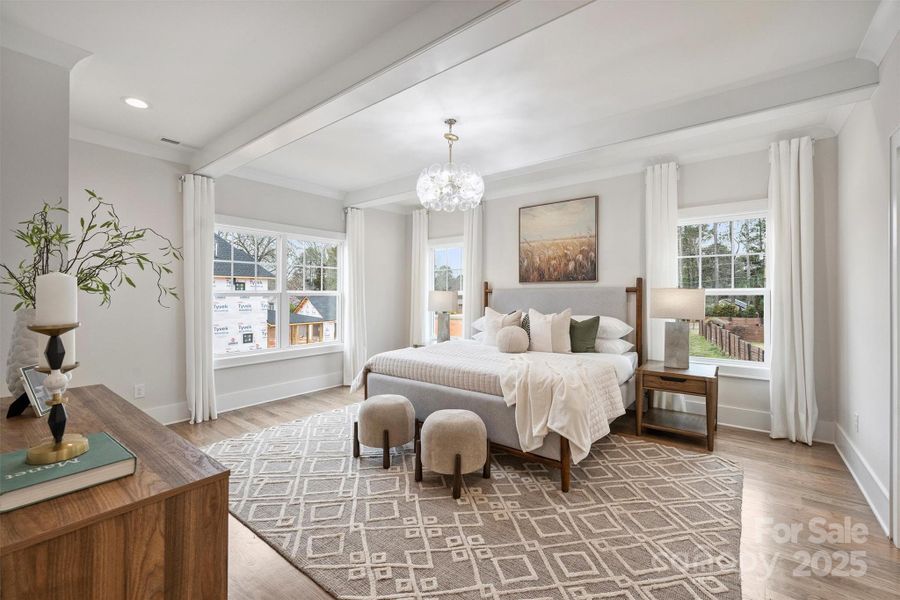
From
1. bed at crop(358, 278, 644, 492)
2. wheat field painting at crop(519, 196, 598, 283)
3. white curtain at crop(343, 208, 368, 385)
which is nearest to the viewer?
bed at crop(358, 278, 644, 492)

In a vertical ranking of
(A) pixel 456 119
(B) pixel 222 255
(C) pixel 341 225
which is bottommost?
(B) pixel 222 255

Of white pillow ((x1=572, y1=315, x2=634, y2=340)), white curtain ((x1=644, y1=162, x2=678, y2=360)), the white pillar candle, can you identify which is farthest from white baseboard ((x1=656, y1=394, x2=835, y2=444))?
the white pillar candle

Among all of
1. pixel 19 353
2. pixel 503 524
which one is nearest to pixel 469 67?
pixel 19 353

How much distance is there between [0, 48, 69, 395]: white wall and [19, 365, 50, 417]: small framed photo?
3.53 feet

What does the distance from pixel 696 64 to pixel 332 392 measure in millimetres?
4868

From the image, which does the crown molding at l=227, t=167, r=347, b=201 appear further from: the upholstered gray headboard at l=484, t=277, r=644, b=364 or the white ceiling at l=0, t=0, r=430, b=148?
the upholstered gray headboard at l=484, t=277, r=644, b=364

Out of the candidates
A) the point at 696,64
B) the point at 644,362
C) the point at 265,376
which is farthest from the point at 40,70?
the point at 644,362

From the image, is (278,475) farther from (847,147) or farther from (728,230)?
(847,147)

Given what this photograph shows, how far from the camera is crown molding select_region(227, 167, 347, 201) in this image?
4520 mm

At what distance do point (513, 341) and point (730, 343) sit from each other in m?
2.13

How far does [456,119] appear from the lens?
3.23 metres

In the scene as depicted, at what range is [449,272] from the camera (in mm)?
6004

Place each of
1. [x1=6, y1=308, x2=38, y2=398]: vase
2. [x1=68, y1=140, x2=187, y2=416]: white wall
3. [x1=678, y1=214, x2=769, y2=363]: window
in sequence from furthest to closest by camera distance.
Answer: [x1=678, y1=214, x2=769, y2=363]: window
[x1=68, y1=140, x2=187, y2=416]: white wall
[x1=6, y1=308, x2=38, y2=398]: vase

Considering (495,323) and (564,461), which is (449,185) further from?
(564,461)
